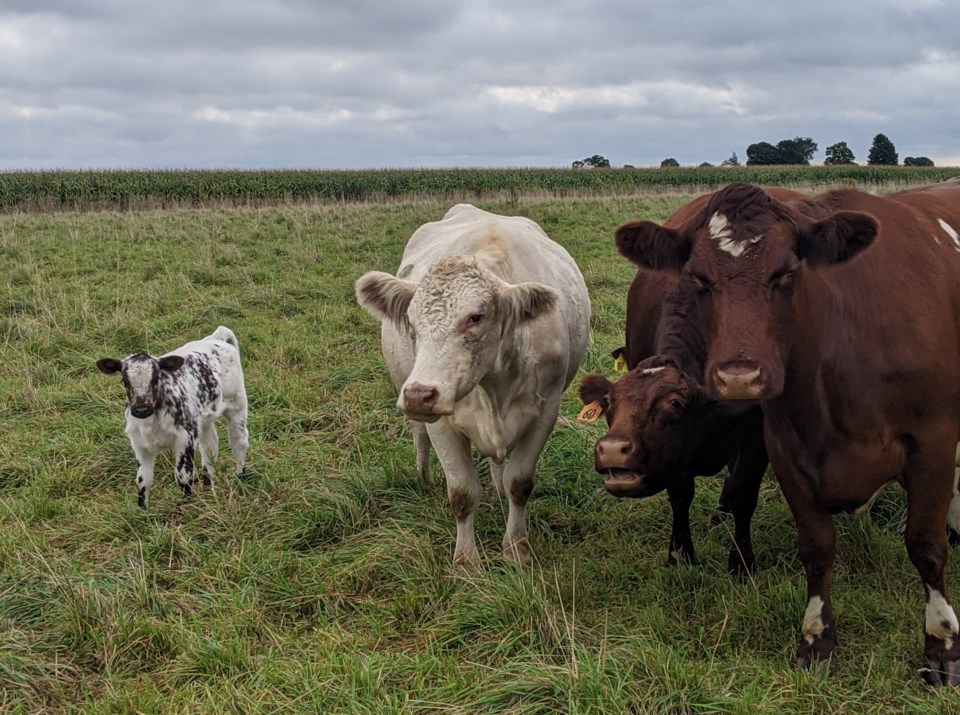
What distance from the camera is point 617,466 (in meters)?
3.78

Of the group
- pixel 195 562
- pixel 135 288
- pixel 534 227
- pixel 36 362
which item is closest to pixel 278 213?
pixel 135 288

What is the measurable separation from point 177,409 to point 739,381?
421 centimetres

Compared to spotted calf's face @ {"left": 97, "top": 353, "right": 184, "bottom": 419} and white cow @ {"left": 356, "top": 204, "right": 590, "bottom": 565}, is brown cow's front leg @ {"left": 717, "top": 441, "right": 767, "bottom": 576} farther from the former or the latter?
spotted calf's face @ {"left": 97, "top": 353, "right": 184, "bottom": 419}

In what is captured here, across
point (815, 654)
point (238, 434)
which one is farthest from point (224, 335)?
point (815, 654)

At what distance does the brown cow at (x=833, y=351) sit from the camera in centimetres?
320

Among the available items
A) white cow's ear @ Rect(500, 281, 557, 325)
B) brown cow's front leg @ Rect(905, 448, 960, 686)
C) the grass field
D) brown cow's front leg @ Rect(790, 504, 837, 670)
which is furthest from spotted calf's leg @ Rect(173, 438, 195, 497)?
brown cow's front leg @ Rect(905, 448, 960, 686)

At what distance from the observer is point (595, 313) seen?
396 inches

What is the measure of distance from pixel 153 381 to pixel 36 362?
400 centimetres

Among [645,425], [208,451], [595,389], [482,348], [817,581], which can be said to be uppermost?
[482,348]

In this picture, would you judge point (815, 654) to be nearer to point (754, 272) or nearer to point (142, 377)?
point (754, 272)

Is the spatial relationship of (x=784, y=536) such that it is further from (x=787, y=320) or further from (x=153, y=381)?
(x=153, y=381)

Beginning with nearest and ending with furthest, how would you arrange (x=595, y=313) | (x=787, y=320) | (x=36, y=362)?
1. (x=787, y=320)
2. (x=36, y=362)
3. (x=595, y=313)

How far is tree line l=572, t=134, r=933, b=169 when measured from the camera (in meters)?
64.3

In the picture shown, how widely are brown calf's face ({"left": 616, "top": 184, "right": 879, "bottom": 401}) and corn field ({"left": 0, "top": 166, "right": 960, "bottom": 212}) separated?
24.1 metres
